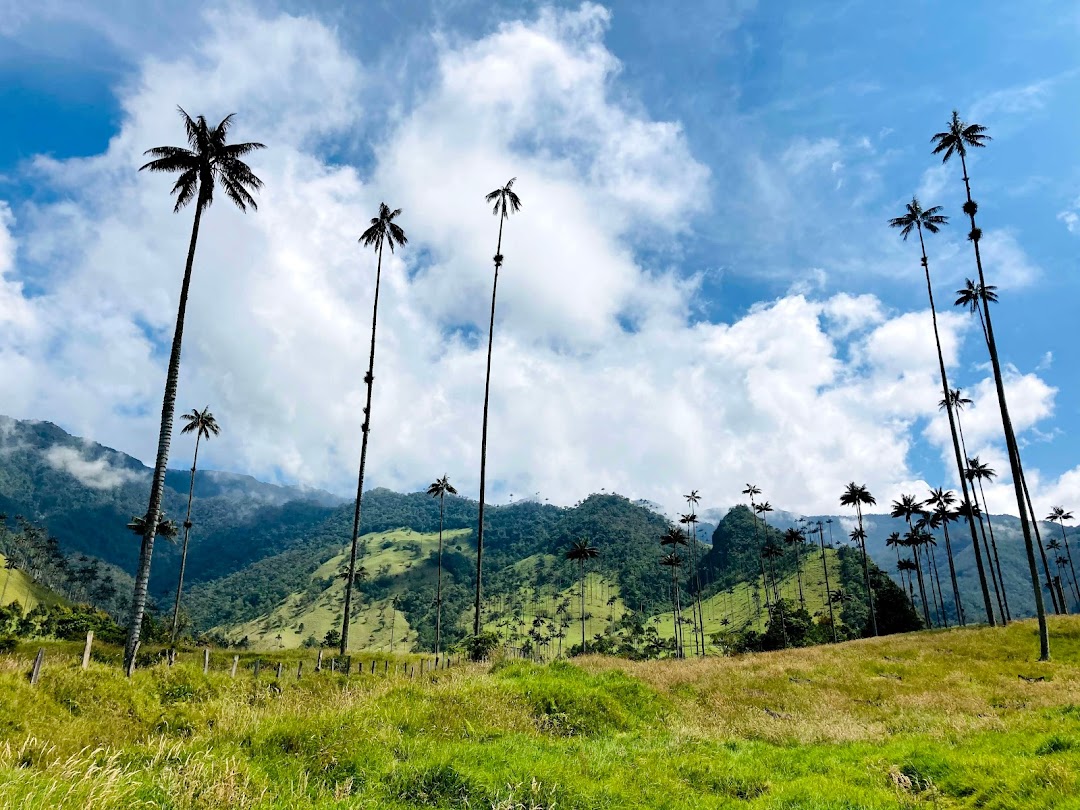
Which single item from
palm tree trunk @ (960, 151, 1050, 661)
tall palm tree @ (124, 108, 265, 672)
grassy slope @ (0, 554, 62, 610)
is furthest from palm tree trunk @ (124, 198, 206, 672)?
grassy slope @ (0, 554, 62, 610)

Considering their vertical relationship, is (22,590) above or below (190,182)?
below

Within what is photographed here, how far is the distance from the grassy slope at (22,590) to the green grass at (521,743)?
198938 millimetres

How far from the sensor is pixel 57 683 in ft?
52.1

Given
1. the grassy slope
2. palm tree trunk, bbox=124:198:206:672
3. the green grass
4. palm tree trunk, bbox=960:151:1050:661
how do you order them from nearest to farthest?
the green grass, palm tree trunk, bbox=124:198:206:672, palm tree trunk, bbox=960:151:1050:661, the grassy slope

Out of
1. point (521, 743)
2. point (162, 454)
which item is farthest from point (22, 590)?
point (521, 743)

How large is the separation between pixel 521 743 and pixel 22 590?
756 ft

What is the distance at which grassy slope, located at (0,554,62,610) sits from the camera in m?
164

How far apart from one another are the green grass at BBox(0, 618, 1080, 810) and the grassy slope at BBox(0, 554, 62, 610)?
199m

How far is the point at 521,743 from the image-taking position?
13.3 m

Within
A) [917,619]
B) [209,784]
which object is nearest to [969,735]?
[209,784]

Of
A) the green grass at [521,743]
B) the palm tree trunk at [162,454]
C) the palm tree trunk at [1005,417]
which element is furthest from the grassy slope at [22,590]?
the palm tree trunk at [1005,417]

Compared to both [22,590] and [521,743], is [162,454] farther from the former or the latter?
[22,590]

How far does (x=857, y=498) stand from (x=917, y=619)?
1423 inches

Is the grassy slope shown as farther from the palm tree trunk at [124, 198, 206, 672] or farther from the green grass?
the green grass
